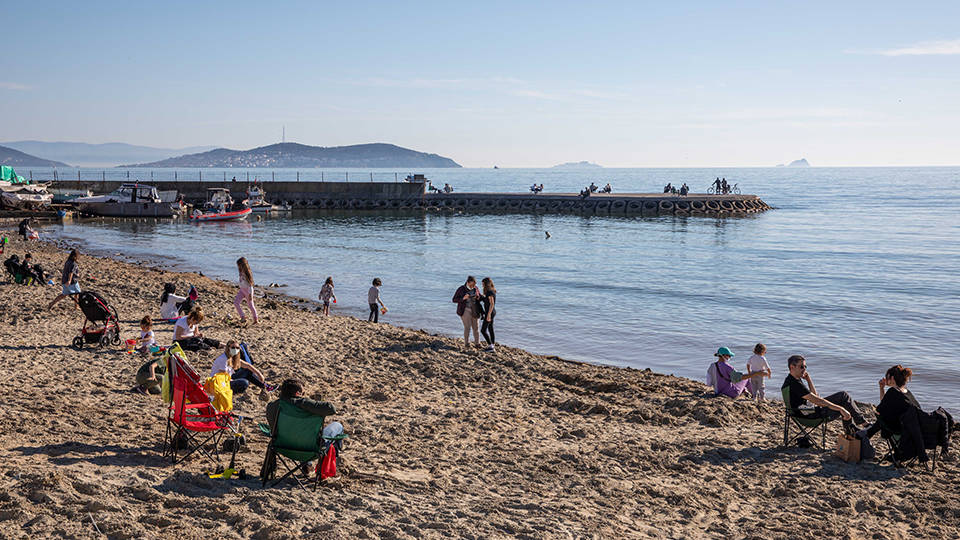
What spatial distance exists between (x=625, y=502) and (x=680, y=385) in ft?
20.7

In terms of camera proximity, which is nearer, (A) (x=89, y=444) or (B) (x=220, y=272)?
(A) (x=89, y=444)

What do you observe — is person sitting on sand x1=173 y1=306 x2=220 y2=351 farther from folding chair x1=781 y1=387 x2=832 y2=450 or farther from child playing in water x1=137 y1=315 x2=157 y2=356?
folding chair x1=781 y1=387 x2=832 y2=450

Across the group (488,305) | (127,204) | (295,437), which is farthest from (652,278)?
(127,204)

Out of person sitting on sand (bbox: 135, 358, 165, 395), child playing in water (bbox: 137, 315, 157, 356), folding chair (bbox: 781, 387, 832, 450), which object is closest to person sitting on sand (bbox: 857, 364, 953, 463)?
folding chair (bbox: 781, 387, 832, 450)

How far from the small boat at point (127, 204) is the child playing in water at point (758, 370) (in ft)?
188

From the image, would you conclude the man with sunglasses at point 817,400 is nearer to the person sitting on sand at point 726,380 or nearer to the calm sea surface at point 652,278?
the person sitting on sand at point 726,380

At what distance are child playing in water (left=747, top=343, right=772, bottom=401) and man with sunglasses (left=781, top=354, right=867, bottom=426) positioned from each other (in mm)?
2271

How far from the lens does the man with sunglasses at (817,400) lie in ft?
28.9

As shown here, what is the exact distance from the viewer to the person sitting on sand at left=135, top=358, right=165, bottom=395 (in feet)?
31.3

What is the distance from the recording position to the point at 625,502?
7.35 m

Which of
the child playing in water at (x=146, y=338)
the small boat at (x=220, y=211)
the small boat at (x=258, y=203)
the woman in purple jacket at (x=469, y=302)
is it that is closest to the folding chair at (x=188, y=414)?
the child playing in water at (x=146, y=338)

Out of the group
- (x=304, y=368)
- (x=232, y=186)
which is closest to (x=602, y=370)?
(x=304, y=368)

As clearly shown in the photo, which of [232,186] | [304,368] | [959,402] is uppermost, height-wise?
[232,186]

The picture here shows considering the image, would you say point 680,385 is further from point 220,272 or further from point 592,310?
point 220,272
